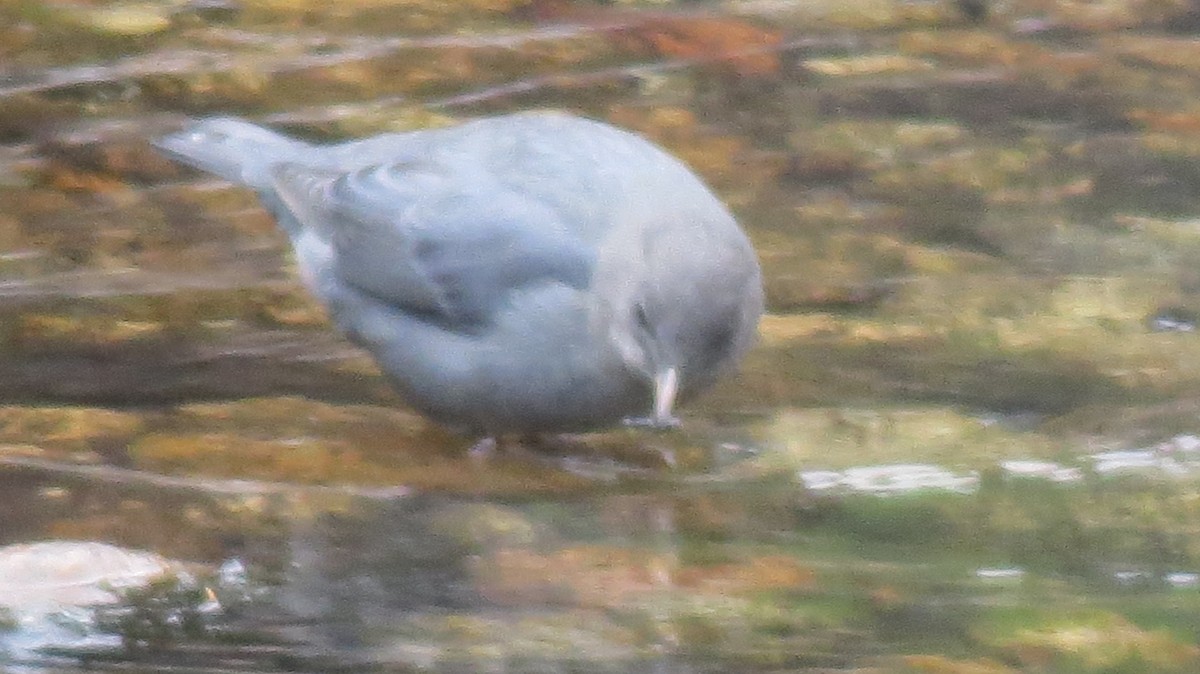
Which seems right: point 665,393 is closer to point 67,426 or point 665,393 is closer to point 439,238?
point 439,238

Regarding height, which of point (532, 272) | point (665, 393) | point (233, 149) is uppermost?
point (233, 149)

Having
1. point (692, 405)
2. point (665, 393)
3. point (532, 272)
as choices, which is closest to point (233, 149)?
point (532, 272)

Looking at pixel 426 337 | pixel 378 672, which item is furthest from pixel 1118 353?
pixel 378 672

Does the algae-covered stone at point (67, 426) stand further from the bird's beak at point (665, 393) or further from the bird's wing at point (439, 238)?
the bird's beak at point (665, 393)

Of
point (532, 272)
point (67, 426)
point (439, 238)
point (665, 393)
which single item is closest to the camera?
point (665, 393)

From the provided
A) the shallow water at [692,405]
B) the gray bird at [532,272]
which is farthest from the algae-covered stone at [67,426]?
the gray bird at [532,272]
